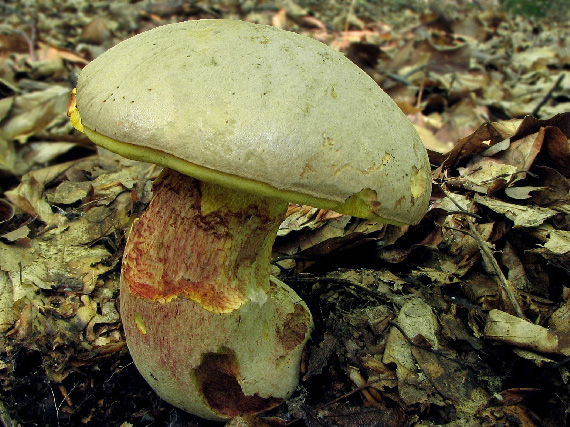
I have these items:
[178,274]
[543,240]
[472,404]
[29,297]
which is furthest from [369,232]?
[29,297]

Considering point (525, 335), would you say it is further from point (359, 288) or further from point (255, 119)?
point (255, 119)

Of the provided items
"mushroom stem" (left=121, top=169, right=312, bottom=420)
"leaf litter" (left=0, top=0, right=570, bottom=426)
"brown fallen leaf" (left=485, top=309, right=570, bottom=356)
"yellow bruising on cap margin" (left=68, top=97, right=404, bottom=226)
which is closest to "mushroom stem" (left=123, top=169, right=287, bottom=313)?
"mushroom stem" (left=121, top=169, right=312, bottom=420)

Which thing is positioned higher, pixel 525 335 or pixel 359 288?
pixel 525 335

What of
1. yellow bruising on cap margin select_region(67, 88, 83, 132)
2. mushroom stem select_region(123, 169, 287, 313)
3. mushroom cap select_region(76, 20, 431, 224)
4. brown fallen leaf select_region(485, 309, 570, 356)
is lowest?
brown fallen leaf select_region(485, 309, 570, 356)

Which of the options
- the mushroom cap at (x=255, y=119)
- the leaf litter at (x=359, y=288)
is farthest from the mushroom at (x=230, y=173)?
the leaf litter at (x=359, y=288)

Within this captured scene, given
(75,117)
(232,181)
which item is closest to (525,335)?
(232,181)

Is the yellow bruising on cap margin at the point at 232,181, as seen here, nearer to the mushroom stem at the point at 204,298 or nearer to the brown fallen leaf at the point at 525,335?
the mushroom stem at the point at 204,298

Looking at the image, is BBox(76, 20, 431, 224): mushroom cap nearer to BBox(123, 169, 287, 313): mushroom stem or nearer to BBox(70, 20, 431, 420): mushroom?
BBox(70, 20, 431, 420): mushroom

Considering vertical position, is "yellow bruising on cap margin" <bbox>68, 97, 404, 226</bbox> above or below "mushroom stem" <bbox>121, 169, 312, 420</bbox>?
above
